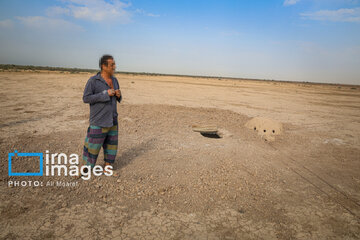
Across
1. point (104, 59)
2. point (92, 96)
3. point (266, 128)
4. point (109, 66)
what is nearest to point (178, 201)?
point (92, 96)

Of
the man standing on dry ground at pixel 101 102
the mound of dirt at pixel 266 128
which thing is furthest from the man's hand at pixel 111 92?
the mound of dirt at pixel 266 128

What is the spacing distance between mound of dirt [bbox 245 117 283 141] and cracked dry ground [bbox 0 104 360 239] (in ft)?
6.12

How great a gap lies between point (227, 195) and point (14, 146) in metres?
4.52

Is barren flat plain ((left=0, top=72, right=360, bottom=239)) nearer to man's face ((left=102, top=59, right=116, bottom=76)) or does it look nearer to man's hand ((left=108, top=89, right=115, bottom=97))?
man's hand ((left=108, top=89, right=115, bottom=97))

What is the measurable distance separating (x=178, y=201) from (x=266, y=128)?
5.22 metres

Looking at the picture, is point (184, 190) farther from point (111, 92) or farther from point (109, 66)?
point (109, 66)

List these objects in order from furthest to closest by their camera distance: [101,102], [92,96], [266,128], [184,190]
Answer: [266,128]
[184,190]
[101,102]
[92,96]

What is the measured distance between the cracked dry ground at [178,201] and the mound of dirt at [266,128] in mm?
1865

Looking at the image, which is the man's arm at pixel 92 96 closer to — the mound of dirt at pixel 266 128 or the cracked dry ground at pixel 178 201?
the cracked dry ground at pixel 178 201

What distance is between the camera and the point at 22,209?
2654mm

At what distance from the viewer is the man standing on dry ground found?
120 inches

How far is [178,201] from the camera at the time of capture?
3.12m

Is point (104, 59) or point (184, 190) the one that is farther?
point (184, 190)

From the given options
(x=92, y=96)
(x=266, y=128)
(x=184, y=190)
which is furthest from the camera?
(x=266, y=128)
